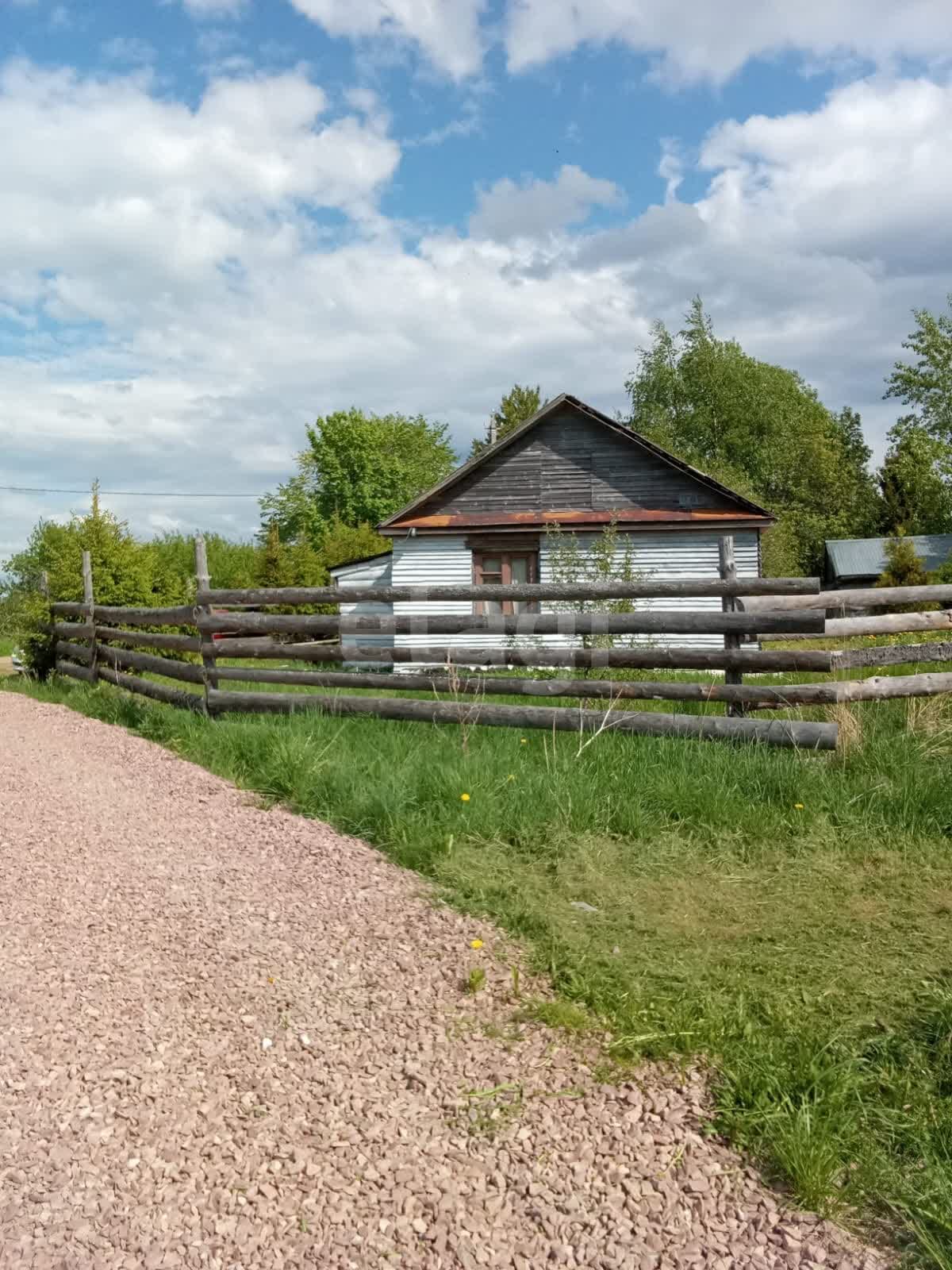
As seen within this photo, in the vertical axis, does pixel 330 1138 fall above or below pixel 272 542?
below

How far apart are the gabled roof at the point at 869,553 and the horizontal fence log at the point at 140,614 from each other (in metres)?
36.9

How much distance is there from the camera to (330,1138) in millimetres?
3008

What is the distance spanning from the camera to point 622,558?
61.9 feet

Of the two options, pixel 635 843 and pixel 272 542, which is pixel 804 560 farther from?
pixel 635 843

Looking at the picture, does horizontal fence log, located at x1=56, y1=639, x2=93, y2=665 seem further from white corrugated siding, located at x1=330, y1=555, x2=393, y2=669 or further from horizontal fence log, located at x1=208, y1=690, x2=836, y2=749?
white corrugated siding, located at x1=330, y1=555, x2=393, y2=669

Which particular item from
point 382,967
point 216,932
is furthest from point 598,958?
point 216,932

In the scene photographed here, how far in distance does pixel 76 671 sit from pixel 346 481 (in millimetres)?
49910

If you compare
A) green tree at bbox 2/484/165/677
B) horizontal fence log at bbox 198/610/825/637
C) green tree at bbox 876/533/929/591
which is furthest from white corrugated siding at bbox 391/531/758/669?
green tree at bbox 876/533/929/591

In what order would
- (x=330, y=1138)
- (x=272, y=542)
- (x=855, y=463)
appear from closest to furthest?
(x=330, y=1138) → (x=272, y=542) → (x=855, y=463)

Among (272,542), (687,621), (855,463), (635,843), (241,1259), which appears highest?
(855,463)

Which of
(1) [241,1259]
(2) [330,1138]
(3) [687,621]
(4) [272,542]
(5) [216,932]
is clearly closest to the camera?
(1) [241,1259]

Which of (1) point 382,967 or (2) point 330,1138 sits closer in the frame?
(2) point 330,1138

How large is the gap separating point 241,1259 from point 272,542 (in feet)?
98.4

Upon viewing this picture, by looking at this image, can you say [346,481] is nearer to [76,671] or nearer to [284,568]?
[284,568]
